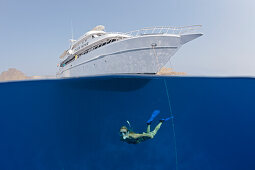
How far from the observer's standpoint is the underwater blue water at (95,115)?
41.9ft

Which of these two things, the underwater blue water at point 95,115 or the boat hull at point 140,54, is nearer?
the boat hull at point 140,54

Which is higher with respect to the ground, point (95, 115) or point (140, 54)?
point (140, 54)

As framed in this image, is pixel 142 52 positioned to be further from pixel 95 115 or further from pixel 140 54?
pixel 95 115

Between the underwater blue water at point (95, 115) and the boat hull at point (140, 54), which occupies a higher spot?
the boat hull at point (140, 54)

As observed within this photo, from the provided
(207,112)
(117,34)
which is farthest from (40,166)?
(207,112)

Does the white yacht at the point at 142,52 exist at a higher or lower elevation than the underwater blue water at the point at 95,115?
higher

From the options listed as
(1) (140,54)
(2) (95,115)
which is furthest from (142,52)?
(2) (95,115)

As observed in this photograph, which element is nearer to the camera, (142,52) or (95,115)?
(142,52)

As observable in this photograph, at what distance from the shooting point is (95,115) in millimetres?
16953

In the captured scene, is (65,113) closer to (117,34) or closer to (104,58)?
(104,58)

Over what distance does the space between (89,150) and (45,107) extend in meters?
7.25

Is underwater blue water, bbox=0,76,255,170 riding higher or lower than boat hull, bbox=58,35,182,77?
lower

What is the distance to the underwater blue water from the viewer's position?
12777 mm

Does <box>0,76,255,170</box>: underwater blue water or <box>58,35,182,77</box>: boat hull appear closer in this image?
<box>58,35,182,77</box>: boat hull
